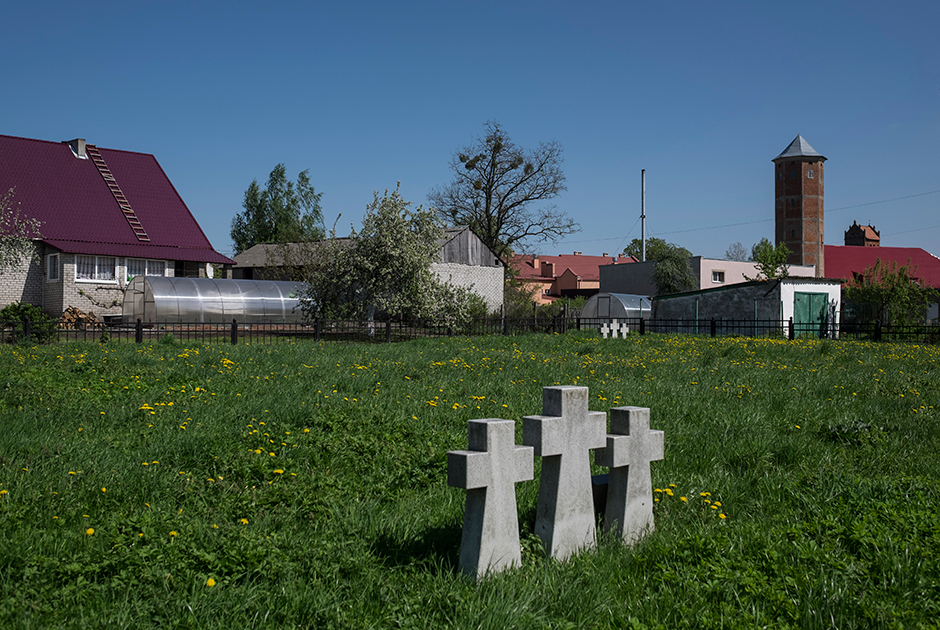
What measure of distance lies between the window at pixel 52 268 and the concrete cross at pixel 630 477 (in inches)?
1287

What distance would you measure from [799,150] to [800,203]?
21.7 ft

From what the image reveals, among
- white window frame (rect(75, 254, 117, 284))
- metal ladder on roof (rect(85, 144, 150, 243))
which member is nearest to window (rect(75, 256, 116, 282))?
white window frame (rect(75, 254, 117, 284))

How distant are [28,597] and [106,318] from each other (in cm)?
3076

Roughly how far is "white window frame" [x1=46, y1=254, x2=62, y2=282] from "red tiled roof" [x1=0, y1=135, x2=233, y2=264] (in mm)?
848

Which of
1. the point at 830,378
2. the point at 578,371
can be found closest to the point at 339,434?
the point at 578,371

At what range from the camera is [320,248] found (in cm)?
2970

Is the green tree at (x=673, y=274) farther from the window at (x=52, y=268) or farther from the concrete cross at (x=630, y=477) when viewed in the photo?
the concrete cross at (x=630, y=477)

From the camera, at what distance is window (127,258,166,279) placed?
32531mm

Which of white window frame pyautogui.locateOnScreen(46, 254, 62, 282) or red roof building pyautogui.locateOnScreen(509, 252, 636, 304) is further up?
red roof building pyautogui.locateOnScreen(509, 252, 636, 304)

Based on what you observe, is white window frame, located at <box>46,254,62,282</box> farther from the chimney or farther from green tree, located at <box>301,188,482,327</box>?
green tree, located at <box>301,188,482,327</box>

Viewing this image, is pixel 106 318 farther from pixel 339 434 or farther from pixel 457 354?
pixel 339 434

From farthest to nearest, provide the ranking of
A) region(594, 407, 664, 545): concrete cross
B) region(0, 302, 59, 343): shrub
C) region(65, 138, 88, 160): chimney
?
1. region(65, 138, 88, 160): chimney
2. region(0, 302, 59, 343): shrub
3. region(594, 407, 664, 545): concrete cross

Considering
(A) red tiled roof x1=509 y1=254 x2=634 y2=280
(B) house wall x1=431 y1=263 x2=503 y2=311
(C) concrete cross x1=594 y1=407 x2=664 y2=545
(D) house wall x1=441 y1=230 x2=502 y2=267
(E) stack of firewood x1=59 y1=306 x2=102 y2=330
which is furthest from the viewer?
(A) red tiled roof x1=509 y1=254 x2=634 y2=280

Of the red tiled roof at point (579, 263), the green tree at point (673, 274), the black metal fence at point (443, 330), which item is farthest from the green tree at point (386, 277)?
the red tiled roof at point (579, 263)
